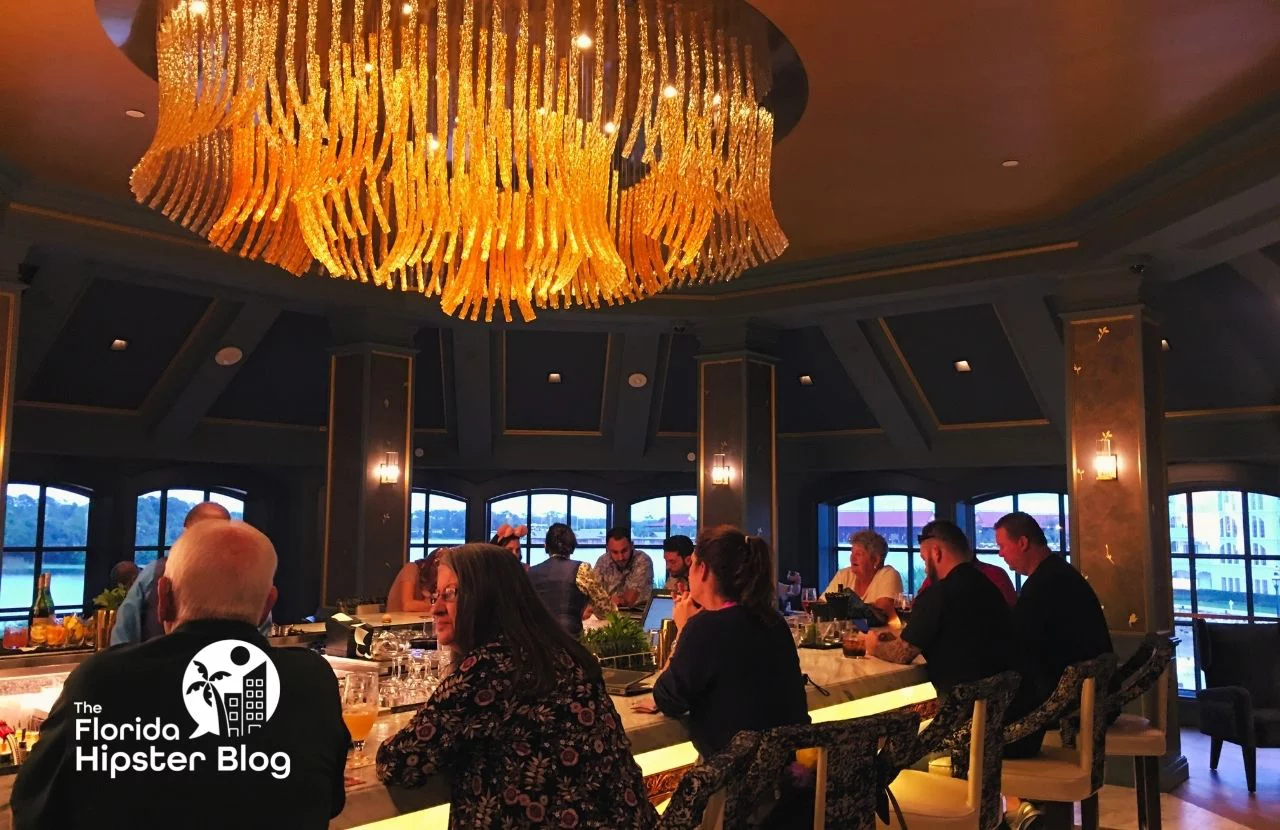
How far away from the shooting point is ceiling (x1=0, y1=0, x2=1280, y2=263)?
438 cm

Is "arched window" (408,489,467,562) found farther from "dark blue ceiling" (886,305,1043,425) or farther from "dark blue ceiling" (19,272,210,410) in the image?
"dark blue ceiling" (886,305,1043,425)

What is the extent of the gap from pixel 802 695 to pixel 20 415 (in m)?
9.14

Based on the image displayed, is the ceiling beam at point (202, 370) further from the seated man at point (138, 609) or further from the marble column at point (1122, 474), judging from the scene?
the marble column at point (1122, 474)

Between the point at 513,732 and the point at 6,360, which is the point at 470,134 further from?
the point at 6,360

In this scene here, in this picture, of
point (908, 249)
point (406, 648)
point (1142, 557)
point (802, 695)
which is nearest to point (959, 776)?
point (802, 695)

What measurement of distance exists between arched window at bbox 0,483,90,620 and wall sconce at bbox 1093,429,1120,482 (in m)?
9.75

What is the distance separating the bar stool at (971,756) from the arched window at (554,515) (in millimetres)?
9922

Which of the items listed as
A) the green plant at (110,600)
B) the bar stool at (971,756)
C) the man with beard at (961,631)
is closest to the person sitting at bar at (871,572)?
the man with beard at (961,631)

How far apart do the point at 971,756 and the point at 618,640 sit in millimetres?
1296

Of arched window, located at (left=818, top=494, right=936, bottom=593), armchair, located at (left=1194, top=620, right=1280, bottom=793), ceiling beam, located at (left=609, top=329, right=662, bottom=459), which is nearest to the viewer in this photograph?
armchair, located at (left=1194, top=620, right=1280, bottom=793)

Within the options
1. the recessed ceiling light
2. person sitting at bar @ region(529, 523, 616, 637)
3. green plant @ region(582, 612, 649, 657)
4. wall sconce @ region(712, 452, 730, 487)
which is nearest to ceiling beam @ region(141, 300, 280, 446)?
the recessed ceiling light

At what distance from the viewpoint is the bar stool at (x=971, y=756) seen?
3.27 m

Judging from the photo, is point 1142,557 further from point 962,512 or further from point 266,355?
point 266,355

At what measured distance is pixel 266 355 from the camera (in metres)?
10.6
